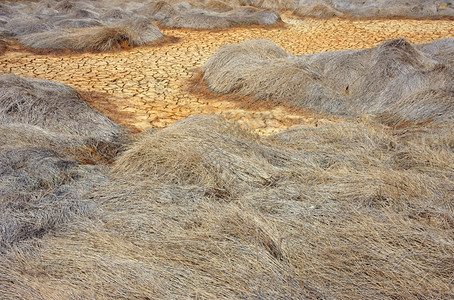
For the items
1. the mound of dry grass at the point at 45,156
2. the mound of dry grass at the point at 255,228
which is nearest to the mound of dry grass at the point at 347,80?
the mound of dry grass at the point at 255,228

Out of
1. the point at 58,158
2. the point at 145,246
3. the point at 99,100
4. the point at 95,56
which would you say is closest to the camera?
the point at 145,246

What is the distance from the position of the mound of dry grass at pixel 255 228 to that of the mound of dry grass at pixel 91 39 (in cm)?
462

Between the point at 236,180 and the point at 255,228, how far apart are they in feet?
1.94

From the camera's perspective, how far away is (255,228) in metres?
2.14

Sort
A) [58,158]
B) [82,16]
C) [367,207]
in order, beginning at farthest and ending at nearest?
[82,16] → [58,158] → [367,207]

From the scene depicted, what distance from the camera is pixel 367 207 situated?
7.59 feet

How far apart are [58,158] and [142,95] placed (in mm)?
2310

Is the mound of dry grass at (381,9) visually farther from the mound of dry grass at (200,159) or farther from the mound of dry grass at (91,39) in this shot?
the mound of dry grass at (200,159)

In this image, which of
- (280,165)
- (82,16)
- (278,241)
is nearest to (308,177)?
(280,165)

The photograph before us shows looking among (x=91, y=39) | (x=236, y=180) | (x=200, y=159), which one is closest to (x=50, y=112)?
(x=200, y=159)

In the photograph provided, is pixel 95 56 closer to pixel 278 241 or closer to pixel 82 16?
pixel 82 16

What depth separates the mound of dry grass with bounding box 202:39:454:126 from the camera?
4078 millimetres

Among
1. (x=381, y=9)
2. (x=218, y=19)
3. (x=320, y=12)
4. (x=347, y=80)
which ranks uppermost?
(x=381, y=9)

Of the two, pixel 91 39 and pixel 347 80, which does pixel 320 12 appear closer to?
pixel 91 39
